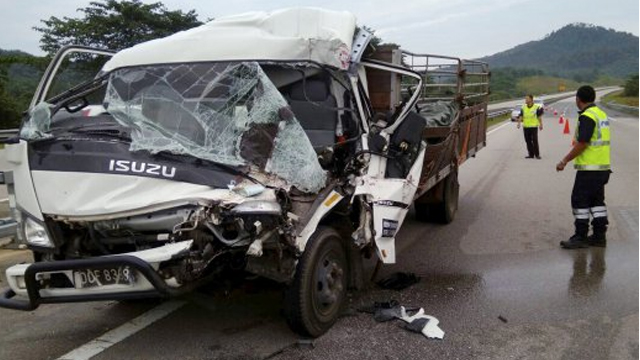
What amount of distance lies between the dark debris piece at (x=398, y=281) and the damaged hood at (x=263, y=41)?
1.84 metres

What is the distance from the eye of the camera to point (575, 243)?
6.36 metres

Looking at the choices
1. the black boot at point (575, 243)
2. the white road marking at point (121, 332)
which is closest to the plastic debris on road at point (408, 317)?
the white road marking at point (121, 332)

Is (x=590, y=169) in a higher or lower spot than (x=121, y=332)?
higher

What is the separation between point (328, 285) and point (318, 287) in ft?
0.42

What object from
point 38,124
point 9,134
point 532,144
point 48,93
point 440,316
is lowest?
point 440,316

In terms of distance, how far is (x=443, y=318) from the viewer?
14.6ft

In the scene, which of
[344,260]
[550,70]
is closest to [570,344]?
[344,260]

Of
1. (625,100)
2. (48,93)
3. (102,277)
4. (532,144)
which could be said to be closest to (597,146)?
(102,277)

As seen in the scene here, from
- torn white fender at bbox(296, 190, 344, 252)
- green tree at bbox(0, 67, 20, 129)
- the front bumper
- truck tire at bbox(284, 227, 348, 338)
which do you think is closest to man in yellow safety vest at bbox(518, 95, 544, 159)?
truck tire at bbox(284, 227, 348, 338)

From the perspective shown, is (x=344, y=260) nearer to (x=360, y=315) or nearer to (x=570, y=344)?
(x=360, y=315)

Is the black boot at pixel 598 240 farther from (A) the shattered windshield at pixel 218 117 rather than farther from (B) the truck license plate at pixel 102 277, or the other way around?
(B) the truck license plate at pixel 102 277

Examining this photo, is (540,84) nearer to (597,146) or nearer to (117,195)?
(597,146)

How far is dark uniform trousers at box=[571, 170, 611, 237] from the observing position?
21.0 ft

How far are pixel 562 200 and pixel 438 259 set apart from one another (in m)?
3.82
